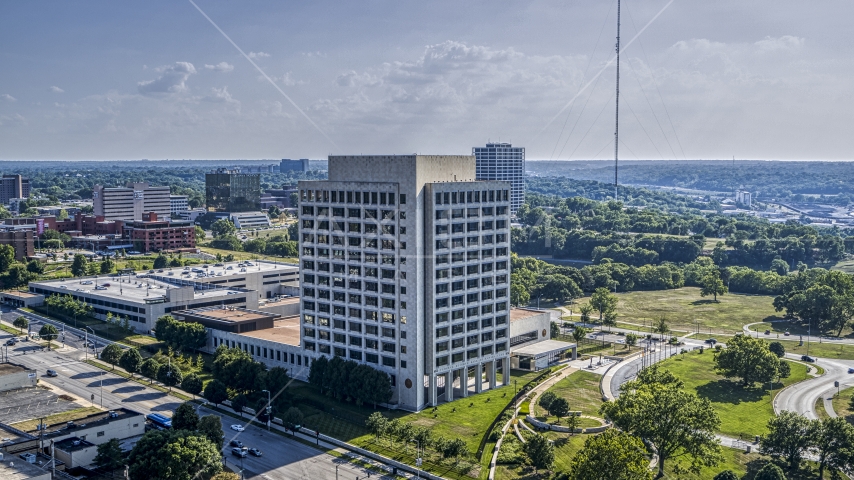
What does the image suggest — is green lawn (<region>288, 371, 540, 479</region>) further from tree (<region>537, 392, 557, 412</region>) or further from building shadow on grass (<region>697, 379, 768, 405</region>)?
building shadow on grass (<region>697, 379, 768, 405</region>)

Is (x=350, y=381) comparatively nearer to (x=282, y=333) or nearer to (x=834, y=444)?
(x=282, y=333)

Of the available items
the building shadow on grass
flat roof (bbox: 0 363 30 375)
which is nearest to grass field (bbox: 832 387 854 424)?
the building shadow on grass

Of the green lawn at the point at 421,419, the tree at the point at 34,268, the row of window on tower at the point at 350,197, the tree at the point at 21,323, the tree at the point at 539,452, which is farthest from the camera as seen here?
the tree at the point at 34,268

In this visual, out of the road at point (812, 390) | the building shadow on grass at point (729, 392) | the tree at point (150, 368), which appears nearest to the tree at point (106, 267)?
the tree at point (150, 368)

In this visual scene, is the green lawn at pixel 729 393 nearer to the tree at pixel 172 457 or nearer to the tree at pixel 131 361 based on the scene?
the tree at pixel 172 457

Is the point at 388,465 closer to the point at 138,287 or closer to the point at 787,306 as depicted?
the point at 138,287

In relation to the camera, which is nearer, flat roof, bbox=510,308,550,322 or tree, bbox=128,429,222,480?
tree, bbox=128,429,222,480
